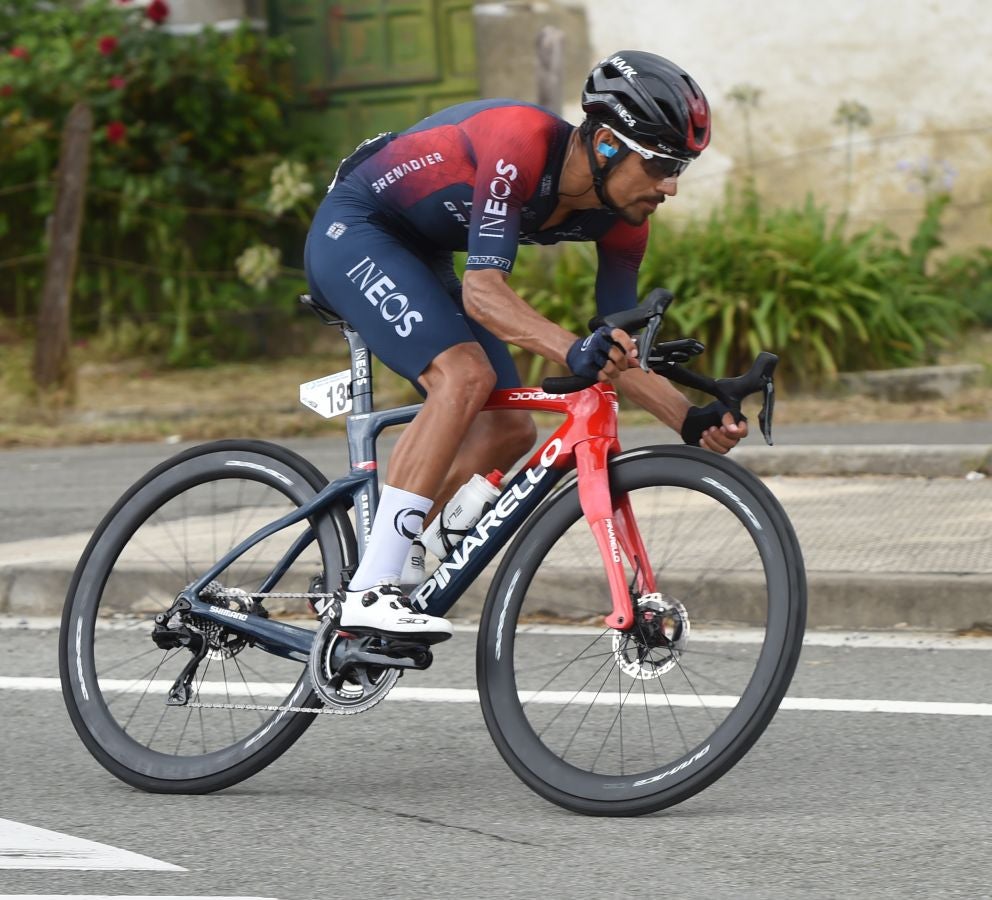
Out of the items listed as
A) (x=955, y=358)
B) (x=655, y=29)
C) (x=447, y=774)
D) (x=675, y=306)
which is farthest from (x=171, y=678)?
(x=655, y=29)

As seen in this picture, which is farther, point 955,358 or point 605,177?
point 955,358

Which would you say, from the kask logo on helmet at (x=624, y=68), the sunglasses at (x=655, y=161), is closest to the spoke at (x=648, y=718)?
the sunglasses at (x=655, y=161)

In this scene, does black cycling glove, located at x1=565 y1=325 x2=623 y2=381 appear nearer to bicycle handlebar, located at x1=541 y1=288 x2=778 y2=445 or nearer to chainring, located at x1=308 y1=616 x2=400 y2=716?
bicycle handlebar, located at x1=541 y1=288 x2=778 y2=445

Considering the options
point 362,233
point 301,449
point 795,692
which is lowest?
point 301,449

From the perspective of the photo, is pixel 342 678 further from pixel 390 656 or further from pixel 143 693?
pixel 143 693

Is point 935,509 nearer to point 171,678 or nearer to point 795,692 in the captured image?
point 795,692

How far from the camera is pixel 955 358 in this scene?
41.5 ft

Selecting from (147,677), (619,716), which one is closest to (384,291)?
(619,716)

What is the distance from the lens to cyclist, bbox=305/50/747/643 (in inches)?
162

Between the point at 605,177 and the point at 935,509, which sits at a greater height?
the point at 605,177

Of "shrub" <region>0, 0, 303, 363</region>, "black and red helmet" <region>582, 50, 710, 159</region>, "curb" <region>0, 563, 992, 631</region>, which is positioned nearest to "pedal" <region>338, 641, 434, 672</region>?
"black and red helmet" <region>582, 50, 710, 159</region>

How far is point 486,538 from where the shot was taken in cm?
431

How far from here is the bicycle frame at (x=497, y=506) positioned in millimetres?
4180

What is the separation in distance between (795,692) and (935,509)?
2.63 meters
